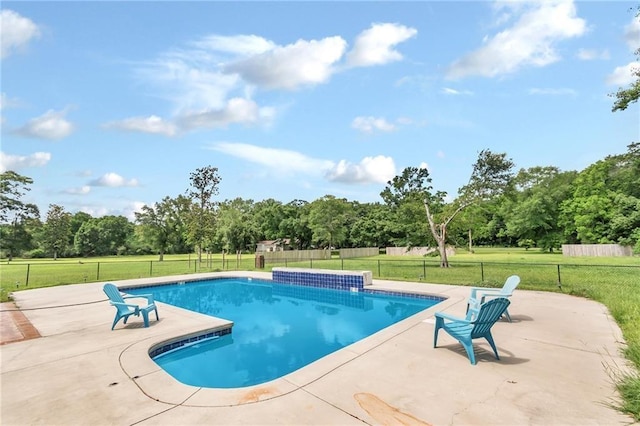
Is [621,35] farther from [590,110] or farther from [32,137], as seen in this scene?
[32,137]

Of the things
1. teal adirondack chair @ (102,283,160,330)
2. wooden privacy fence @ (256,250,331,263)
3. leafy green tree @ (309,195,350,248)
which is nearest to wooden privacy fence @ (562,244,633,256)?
leafy green tree @ (309,195,350,248)

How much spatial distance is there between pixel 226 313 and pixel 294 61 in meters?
7.86

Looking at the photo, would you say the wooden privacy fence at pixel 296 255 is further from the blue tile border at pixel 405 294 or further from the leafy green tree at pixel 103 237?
the leafy green tree at pixel 103 237

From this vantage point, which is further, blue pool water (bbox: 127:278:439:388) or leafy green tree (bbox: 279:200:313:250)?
leafy green tree (bbox: 279:200:313:250)

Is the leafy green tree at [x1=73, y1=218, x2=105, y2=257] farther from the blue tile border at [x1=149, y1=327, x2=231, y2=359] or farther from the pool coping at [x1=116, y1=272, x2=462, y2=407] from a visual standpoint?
the pool coping at [x1=116, y1=272, x2=462, y2=407]

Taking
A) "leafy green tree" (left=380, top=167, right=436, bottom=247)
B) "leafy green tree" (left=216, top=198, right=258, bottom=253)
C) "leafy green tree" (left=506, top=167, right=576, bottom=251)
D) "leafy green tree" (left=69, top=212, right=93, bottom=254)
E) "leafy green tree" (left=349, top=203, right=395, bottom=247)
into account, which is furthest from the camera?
"leafy green tree" (left=69, top=212, right=93, bottom=254)

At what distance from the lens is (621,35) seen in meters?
10.8

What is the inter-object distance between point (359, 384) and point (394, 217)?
39.8 m

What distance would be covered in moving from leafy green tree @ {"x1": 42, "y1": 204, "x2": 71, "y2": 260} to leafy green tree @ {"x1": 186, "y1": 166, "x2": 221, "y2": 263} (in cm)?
4126

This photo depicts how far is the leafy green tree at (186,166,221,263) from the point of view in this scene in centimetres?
2236

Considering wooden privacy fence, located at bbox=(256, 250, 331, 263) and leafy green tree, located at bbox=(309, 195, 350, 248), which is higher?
leafy green tree, located at bbox=(309, 195, 350, 248)

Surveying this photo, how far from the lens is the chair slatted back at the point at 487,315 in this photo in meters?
3.93

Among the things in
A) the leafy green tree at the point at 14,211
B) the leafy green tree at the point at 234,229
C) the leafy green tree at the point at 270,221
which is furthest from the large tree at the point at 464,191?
the leafy green tree at the point at 14,211

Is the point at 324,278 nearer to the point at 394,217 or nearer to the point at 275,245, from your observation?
the point at 394,217
